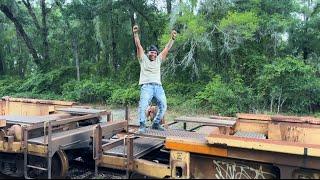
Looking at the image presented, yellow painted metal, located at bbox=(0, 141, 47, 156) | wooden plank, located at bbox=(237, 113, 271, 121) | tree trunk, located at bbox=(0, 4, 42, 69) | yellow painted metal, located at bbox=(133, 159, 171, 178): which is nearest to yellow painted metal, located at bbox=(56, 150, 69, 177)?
A: yellow painted metal, located at bbox=(0, 141, 47, 156)

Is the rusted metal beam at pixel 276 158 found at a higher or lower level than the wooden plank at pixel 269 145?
lower

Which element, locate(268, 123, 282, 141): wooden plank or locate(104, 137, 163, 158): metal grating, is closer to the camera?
locate(104, 137, 163, 158): metal grating

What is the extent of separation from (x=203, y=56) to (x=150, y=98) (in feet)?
37.6

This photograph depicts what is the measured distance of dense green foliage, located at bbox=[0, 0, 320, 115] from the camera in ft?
51.1

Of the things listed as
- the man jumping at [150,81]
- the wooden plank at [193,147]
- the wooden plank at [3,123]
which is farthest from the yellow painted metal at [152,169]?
the wooden plank at [3,123]

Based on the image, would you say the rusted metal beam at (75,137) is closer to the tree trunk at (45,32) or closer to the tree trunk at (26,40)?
the tree trunk at (26,40)

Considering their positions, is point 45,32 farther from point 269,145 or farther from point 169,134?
point 269,145

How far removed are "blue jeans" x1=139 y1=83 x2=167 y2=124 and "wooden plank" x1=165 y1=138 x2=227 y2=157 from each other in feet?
4.52

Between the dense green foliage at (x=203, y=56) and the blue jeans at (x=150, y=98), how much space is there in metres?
8.69

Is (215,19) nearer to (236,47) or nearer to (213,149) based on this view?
(236,47)

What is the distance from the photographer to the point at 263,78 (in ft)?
51.6

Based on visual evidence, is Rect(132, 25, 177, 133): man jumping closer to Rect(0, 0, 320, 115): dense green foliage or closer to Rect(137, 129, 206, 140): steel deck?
Rect(137, 129, 206, 140): steel deck

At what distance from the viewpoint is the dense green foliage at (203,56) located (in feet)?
51.1

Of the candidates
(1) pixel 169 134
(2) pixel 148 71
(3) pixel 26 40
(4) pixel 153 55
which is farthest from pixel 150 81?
(3) pixel 26 40
